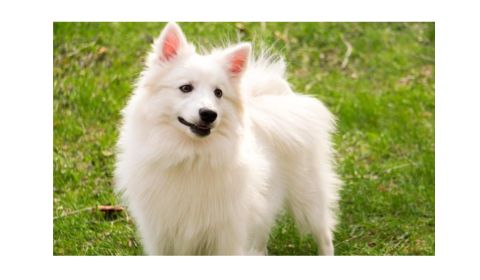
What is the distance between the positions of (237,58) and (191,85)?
0.39m

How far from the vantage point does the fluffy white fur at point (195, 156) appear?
4.47 m

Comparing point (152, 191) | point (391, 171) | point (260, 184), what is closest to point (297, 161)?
point (260, 184)

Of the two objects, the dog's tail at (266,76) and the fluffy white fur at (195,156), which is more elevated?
the dog's tail at (266,76)

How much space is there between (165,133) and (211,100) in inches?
15.4

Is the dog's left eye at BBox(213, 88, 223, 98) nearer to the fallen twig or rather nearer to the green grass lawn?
the green grass lawn

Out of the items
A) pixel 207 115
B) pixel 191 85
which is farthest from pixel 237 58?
pixel 207 115

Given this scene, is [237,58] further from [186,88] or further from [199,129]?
[199,129]

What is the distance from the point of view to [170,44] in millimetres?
4562

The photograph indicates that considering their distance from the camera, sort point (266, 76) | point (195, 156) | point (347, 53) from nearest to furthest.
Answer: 1. point (195, 156)
2. point (266, 76)
3. point (347, 53)

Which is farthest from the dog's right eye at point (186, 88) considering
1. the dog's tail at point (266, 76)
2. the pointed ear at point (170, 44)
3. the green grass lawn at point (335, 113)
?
the green grass lawn at point (335, 113)

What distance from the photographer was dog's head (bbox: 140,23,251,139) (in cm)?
433

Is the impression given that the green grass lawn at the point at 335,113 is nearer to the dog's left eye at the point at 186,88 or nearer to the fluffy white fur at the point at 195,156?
the fluffy white fur at the point at 195,156

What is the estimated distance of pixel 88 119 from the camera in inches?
289

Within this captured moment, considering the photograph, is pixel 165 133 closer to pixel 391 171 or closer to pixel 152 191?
pixel 152 191
